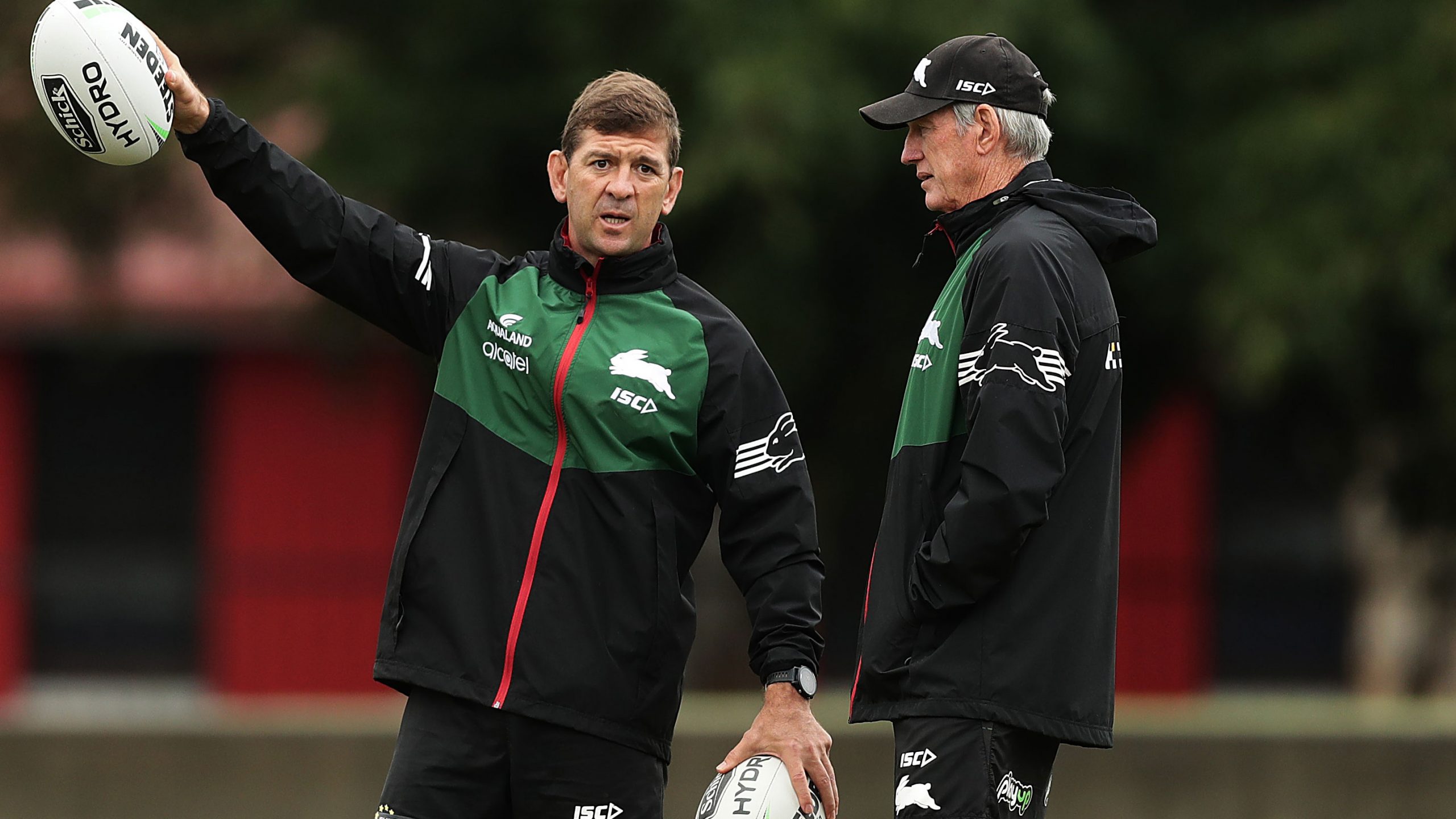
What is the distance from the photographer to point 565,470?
166 inches

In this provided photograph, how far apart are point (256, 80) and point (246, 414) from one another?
24.3ft

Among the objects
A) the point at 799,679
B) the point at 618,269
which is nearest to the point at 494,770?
the point at 799,679

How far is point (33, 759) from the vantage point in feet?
24.8

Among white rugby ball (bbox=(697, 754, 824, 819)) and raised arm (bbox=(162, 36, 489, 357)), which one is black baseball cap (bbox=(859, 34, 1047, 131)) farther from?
white rugby ball (bbox=(697, 754, 824, 819))

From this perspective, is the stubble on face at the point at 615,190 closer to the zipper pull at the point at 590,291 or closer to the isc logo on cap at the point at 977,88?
the zipper pull at the point at 590,291

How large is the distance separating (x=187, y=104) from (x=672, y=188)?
3.67 feet

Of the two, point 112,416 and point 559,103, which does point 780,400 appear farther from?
point 112,416

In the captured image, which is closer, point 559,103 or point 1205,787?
point 1205,787

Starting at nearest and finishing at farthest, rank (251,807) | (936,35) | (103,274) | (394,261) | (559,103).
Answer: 1. (394,261)
2. (251,807)
3. (936,35)
4. (559,103)
5. (103,274)

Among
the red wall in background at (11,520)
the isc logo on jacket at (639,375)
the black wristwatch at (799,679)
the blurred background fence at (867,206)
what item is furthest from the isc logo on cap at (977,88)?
the red wall in background at (11,520)

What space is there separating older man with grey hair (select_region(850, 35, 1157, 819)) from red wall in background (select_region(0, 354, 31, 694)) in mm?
13812

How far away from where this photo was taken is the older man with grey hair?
12.5 ft

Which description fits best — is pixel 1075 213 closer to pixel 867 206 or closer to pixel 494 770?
pixel 494 770

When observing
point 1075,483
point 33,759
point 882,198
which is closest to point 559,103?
point 882,198
